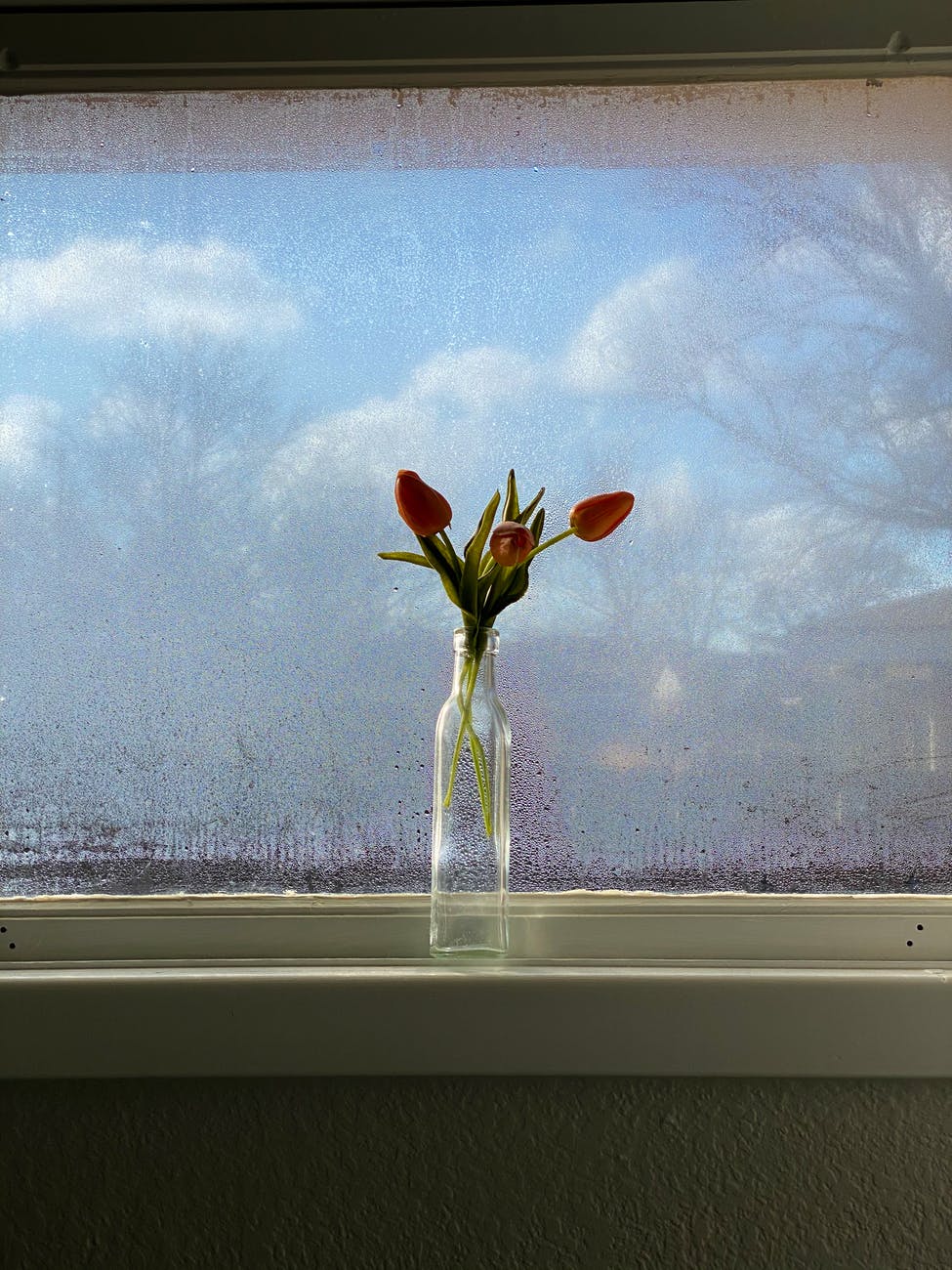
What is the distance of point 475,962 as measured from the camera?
98 centimetres

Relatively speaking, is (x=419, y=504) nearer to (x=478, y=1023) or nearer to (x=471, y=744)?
(x=471, y=744)

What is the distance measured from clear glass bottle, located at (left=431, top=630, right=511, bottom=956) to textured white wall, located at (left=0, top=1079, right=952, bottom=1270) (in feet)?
0.42

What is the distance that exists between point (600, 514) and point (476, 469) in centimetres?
18

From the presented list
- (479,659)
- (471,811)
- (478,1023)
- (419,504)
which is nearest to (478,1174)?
(478,1023)

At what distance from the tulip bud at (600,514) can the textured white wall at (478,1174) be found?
46cm

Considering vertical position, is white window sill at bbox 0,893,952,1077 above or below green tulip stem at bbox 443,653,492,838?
below

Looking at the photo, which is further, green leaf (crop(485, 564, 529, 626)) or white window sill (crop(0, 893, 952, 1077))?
green leaf (crop(485, 564, 529, 626))

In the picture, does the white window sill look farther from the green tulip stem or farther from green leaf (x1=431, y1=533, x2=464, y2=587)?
green leaf (x1=431, y1=533, x2=464, y2=587)

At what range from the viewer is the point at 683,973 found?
0.90 metres

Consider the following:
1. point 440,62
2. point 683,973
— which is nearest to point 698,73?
point 440,62

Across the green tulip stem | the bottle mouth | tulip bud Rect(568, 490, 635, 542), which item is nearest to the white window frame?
the green tulip stem

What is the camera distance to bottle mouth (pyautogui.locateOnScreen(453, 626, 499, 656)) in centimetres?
103

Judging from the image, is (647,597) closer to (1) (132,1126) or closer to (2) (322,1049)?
(2) (322,1049)

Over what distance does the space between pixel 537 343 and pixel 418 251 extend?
155 mm
